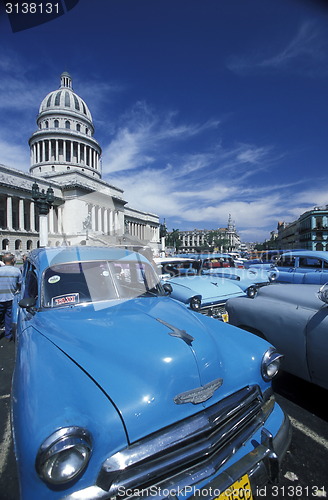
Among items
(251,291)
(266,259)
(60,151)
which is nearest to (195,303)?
(251,291)

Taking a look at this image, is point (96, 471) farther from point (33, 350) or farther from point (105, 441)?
point (33, 350)

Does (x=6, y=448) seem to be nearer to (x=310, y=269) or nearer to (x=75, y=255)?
(x=75, y=255)

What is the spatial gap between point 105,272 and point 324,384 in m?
2.71

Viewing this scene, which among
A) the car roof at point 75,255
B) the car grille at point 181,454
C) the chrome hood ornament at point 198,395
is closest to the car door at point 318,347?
the car grille at point 181,454

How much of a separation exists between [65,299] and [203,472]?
190cm

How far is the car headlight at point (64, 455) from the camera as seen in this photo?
1.15m

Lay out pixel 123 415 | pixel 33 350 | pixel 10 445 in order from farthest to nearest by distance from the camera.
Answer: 1. pixel 10 445
2. pixel 33 350
3. pixel 123 415

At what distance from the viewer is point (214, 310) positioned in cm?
495

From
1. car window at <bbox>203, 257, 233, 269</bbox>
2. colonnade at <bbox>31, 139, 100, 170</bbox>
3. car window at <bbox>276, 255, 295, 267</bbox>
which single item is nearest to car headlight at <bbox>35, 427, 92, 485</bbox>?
car window at <bbox>203, 257, 233, 269</bbox>

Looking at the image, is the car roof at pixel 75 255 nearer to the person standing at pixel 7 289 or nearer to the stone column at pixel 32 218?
the person standing at pixel 7 289

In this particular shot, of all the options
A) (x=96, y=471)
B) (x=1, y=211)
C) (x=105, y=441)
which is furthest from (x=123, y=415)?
(x=1, y=211)

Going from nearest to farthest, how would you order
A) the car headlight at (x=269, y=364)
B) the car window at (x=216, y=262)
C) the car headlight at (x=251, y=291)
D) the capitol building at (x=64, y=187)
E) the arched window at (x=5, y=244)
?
the car headlight at (x=269, y=364)
the car headlight at (x=251, y=291)
the car window at (x=216, y=262)
the arched window at (x=5, y=244)
the capitol building at (x=64, y=187)

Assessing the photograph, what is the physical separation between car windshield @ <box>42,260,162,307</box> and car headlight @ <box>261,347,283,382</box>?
1479 mm

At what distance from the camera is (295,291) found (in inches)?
138
